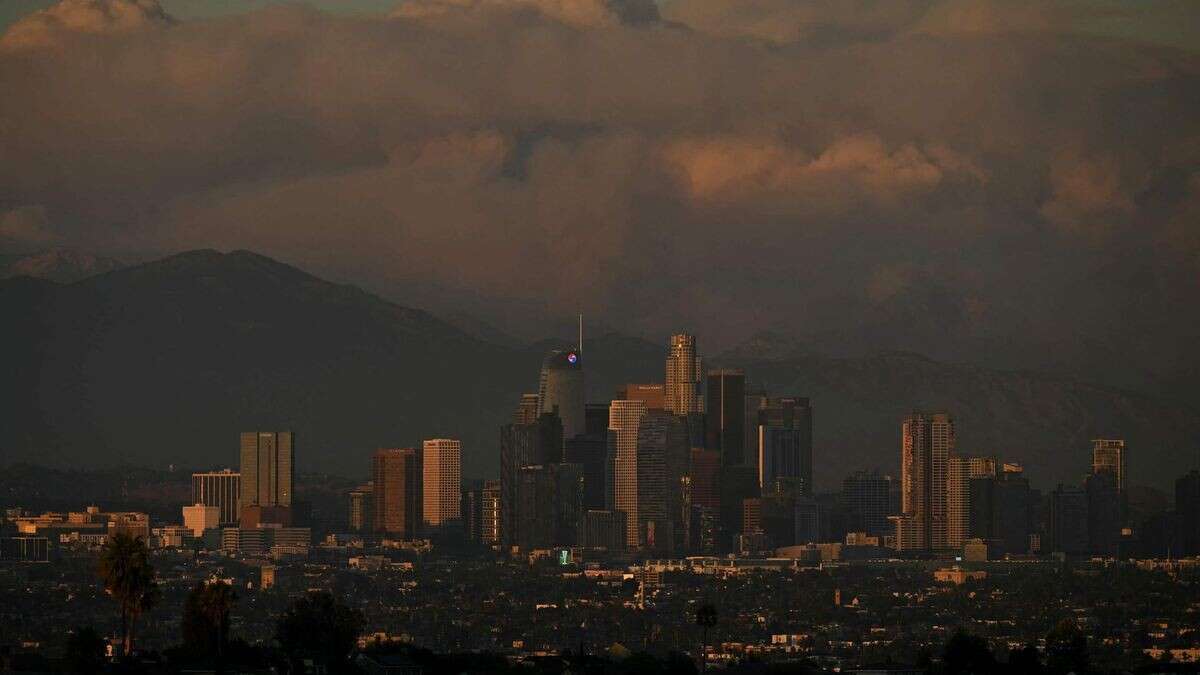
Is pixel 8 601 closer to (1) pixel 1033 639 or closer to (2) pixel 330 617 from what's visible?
A: (1) pixel 1033 639

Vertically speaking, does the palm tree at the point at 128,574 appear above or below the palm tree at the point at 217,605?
above

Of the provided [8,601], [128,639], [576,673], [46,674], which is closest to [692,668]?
[576,673]

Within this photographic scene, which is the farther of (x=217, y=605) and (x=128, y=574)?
(x=217, y=605)

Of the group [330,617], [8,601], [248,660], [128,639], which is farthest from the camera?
[8,601]

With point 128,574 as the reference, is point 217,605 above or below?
below

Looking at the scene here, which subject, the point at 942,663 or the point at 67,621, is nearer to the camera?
the point at 942,663

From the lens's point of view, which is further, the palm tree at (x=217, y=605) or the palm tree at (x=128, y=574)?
the palm tree at (x=217, y=605)

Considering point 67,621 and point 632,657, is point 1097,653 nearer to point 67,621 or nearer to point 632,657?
A: point 632,657

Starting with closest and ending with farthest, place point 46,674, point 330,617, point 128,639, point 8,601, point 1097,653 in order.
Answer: point 46,674 → point 128,639 → point 330,617 → point 1097,653 → point 8,601

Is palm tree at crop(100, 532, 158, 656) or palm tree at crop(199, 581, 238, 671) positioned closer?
palm tree at crop(100, 532, 158, 656)

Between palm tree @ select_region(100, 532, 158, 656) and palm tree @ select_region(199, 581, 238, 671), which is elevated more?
palm tree @ select_region(100, 532, 158, 656)
